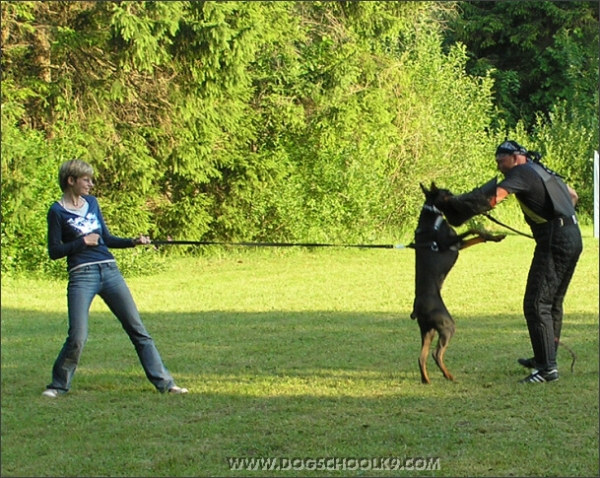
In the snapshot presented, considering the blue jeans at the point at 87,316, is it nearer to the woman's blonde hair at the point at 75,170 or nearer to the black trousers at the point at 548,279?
the woman's blonde hair at the point at 75,170

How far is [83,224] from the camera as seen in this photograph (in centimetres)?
736

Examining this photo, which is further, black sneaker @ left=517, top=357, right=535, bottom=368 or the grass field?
black sneaker @ left=517, top=357, right=535, bottom=368

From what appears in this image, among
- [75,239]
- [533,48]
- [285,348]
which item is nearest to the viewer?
[75,239]

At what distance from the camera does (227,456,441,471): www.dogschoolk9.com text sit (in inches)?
220

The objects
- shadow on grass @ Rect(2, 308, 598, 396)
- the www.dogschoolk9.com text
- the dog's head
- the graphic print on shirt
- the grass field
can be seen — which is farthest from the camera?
shadow on grass @ Rect(2, 308, 598, 396)

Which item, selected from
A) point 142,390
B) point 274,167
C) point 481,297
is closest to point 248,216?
point 274,167

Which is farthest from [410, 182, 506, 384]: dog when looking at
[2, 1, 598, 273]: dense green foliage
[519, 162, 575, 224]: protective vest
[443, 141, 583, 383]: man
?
[2, 1, 598, 273]: dense green foliage

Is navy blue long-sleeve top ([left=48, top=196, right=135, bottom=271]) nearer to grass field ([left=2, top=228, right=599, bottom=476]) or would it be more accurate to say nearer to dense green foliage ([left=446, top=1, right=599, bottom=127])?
grass field ([left=2, top=228, right=599, bottom=476])

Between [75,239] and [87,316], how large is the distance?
25.7 inches

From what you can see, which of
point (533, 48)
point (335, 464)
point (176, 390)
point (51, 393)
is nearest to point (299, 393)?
point (176, 390)

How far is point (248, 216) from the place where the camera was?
21500 millimetres

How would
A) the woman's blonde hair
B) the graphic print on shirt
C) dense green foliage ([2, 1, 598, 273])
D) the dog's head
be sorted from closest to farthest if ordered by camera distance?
the dog's head, the woman's blonde hair, the graphic print on shirt, dense green foliage ([2, 1, 598, 273])

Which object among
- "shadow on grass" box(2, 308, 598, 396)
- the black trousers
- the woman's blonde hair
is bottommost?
"shadow on grass" box(2, 308, 598, 396)

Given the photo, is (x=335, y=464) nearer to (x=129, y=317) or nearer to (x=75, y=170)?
(x=129, y=317)
